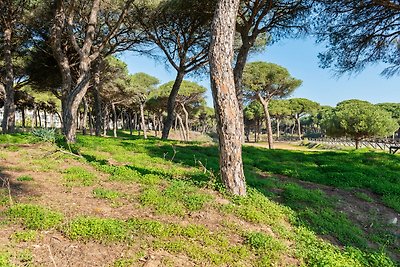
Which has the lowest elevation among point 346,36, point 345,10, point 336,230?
point 336,230

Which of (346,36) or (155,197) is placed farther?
(346,36)

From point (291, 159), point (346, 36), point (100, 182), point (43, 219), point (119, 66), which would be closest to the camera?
point (43, 219)

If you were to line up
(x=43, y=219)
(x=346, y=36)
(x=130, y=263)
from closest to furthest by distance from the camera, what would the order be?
(x=130, y=263) < (x=43, y=219) < (x=346, y=36)

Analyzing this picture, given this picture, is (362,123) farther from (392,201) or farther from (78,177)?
(78,177)

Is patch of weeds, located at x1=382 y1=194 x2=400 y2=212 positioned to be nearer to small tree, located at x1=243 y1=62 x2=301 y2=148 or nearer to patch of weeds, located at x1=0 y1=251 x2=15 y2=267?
patch of weeds, located at x1=0 y1=251 x2=15 y2=267

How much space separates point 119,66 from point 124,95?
7.61 metres

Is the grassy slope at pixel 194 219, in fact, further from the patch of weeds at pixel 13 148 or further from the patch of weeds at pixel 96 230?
the patch of weeds at pixel 13 148

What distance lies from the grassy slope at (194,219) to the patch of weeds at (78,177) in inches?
0.8

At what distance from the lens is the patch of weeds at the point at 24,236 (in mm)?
3444

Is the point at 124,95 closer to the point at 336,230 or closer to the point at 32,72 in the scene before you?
the point at 32,72

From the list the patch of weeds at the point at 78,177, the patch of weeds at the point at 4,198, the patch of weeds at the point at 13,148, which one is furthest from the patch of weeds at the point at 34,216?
the patch of weeds at the point at 13,148

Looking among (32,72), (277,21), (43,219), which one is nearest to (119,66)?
(32,72)

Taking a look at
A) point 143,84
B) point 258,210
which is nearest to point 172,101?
point 258,210

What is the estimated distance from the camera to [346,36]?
11406 mm
